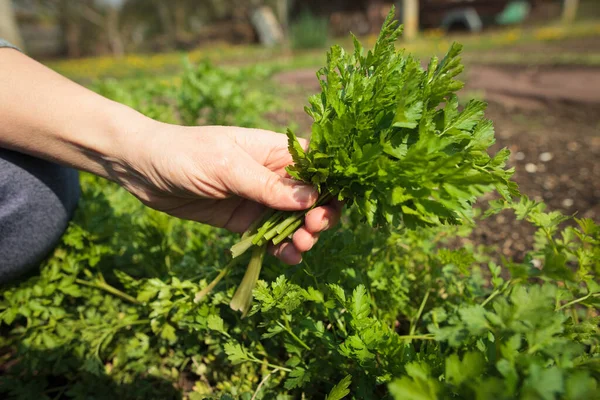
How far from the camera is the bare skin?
4.62ft

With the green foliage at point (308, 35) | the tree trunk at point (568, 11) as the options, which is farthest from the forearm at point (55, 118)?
the tree trunk at point (568, 11)

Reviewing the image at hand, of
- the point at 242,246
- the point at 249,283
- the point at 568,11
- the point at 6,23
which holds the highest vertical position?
the point at 6,23

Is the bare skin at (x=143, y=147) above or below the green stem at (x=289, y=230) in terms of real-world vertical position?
above

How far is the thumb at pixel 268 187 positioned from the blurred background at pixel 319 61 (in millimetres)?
1697

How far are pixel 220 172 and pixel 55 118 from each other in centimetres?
66

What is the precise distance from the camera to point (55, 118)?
1515 millimetres

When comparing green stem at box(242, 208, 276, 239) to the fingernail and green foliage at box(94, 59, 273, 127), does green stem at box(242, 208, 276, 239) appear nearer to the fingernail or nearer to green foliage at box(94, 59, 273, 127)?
the fingernail

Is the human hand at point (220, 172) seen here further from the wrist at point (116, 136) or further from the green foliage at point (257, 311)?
the green foliage at point (257, 311)

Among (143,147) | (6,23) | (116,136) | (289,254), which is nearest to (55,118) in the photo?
(116,136)

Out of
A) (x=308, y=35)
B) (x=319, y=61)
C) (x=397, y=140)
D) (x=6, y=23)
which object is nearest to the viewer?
(x=397, y=140)

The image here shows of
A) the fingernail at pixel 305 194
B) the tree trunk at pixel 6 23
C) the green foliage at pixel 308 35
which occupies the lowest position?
the green foliage at pixel 308 35

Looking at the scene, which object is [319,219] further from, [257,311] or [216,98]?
[216,98]

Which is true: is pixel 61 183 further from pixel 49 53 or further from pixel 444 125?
pixel 49 53

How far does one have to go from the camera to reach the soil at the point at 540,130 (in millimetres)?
2926
